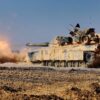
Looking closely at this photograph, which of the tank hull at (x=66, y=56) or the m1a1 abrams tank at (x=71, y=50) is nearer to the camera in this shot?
the tank hull at (x=66, y=56)

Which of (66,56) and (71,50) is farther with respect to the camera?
(66,56)

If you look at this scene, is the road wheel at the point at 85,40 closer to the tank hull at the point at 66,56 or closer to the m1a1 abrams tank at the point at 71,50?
the m1a1 abrams tank at the point at 71,50

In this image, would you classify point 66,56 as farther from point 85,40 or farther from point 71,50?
point 85,40

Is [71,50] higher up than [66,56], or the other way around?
[71,50]

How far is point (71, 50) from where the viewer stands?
5153cm

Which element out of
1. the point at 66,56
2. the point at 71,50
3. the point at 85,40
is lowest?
the point at 66,56

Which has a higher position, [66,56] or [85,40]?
[85,40]

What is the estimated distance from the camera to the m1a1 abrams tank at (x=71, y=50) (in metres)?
49.8

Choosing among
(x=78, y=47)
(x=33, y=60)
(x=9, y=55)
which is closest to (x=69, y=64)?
(x=78, y=47)

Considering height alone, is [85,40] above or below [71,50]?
above

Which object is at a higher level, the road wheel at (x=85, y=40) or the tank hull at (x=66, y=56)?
the road wheel at (x=85, y=40)

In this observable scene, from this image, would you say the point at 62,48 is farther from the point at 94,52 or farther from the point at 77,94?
the point at 77,94

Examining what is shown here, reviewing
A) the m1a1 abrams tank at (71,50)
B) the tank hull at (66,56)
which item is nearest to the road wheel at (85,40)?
the m1a1 abrams tank at (71,50)

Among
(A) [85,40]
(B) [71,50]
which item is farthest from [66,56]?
(A) [85,40]
